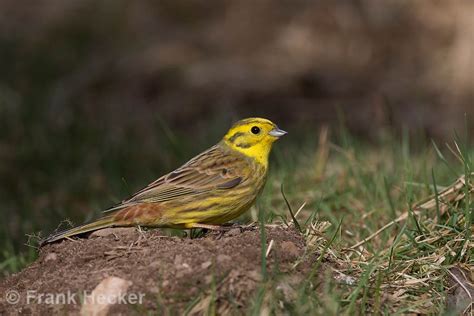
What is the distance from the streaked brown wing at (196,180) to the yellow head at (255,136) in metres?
0.11

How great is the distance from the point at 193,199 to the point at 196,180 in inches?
7.5

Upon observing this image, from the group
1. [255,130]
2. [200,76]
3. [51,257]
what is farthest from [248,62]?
[51,257]

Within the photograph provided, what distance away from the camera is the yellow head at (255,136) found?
535 cm

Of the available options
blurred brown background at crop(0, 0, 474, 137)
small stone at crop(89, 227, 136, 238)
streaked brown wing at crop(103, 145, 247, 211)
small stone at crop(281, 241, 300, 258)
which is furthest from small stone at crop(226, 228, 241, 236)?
blurred brown background at crop(0, 0, 474, 137)

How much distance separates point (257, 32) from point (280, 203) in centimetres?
527

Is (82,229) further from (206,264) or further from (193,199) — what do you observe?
(206,264)

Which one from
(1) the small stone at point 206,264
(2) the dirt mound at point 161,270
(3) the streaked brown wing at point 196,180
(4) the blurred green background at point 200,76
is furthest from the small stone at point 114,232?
(4) the blurred green background at point 200,76

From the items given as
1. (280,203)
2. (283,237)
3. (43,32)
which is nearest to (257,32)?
(43,32)

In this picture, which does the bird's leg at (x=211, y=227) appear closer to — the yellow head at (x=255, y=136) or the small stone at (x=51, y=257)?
the yellow head at (x=255, y=136)

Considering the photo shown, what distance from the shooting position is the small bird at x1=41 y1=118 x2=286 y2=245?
484 centimetres

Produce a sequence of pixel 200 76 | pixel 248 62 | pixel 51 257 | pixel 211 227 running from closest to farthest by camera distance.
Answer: pixel 51 257 → pixel 211 227 → pixel 200 76 → pixel 248 62

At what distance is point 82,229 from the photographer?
4.70 metres

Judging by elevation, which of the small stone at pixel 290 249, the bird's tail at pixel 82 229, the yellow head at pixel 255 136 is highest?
the yellow head at pixel 255 136

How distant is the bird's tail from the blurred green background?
2.48 meters
